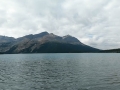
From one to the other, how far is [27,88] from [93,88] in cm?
1665

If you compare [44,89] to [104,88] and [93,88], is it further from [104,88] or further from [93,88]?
[104,88]

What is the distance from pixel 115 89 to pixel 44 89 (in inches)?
676

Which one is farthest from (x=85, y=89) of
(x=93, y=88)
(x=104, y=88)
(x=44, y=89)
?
(x=44, y=89)

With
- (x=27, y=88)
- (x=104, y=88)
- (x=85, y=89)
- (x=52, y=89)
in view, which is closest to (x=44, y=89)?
(x=52, y=89)

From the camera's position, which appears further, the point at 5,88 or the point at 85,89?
the point at 5,88

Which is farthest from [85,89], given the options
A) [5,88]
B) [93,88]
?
[5,88]

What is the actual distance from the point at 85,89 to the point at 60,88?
20.4 feet

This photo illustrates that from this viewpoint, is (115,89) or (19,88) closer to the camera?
(115,89)

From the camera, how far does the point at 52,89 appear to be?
35.8 m

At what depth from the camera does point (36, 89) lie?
1420 inches

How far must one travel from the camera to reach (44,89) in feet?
118

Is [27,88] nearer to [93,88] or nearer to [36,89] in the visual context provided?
[36,89]

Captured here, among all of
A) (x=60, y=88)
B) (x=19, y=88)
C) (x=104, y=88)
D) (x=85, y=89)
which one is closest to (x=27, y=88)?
(x=19, y=88)

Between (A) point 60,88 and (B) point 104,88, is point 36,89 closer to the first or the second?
(A) point 60,88
